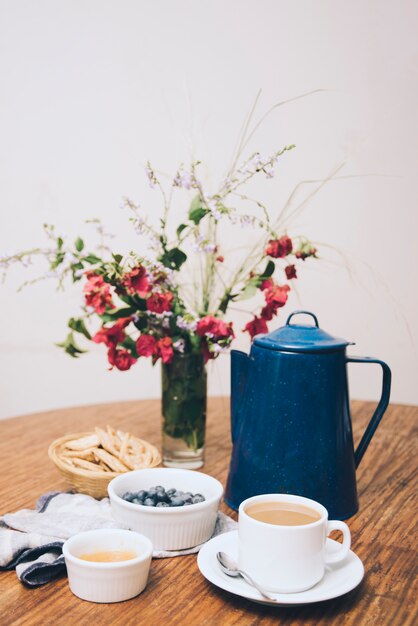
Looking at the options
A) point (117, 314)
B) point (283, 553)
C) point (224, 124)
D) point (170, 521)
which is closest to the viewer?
point (283, 553)

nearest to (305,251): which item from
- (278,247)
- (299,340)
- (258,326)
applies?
(278,247)

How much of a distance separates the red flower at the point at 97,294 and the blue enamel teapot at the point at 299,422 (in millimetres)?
249

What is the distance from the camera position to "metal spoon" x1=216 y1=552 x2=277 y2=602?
0.72 meters

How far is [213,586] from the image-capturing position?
2.60 ft

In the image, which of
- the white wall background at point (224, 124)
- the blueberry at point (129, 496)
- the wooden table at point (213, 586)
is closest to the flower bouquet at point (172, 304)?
the wooden table at point (213, 586)

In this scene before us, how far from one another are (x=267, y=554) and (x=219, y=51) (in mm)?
2401

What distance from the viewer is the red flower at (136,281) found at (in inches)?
41.9

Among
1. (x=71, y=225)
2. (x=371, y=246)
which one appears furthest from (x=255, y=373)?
(x=71, y=225)

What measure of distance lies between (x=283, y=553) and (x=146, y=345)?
0.47 m

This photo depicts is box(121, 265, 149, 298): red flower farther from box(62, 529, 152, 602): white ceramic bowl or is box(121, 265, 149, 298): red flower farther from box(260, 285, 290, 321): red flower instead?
box(62, 529, 152, 602): white ceramic bowl

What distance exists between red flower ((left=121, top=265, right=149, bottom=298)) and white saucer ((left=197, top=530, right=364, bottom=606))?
401mm

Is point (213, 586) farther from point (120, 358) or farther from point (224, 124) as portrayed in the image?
point (224, 124)

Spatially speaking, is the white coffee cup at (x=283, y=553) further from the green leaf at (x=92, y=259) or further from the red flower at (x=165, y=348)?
the green leaf at (x=92, y=259)

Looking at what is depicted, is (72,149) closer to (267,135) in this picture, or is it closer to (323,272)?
(267,135)
